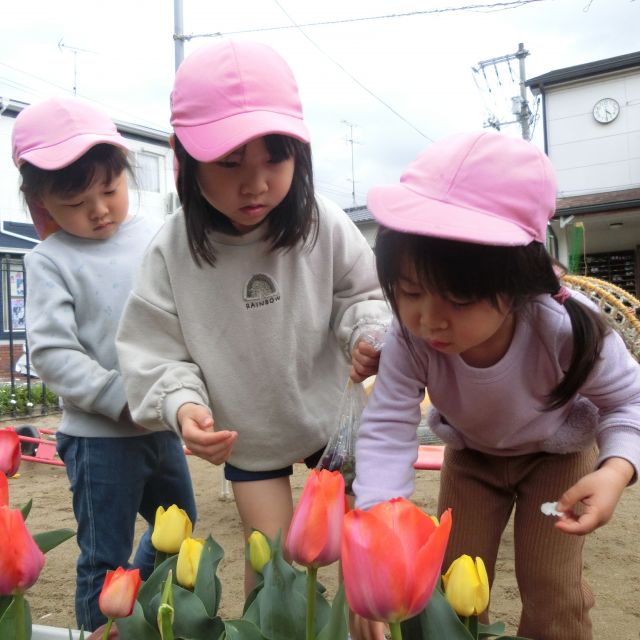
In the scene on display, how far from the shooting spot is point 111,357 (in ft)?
6.32

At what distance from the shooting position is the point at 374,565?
0.64 meters

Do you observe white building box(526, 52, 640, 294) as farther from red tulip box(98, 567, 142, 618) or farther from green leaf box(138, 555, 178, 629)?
red tulip box(98, 567, 142, 618)

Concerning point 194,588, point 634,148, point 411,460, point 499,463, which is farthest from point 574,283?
point 634,148

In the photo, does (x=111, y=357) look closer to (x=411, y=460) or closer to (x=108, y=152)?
(x=108, y=152)

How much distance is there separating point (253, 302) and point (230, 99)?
45 centimetres

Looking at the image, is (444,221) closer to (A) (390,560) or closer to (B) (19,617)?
(A) (390,560)

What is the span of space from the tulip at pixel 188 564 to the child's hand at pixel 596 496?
50cm

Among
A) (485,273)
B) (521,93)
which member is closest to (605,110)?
(521,93)

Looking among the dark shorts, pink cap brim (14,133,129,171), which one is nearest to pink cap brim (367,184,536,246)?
the dark shorts

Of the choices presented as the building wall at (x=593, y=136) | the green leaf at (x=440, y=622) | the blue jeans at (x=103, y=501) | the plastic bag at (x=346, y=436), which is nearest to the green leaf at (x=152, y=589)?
the green leaf at (x=440, y=622)

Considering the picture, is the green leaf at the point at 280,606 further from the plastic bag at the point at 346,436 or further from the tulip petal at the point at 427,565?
the plastic bag at the point at 346,436

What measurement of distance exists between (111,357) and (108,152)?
540 mm

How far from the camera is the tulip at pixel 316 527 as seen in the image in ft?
2.65

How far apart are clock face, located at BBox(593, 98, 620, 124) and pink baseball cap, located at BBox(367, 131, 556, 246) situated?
590 inches
